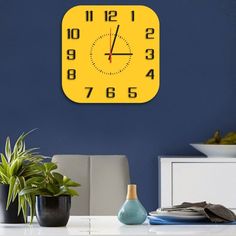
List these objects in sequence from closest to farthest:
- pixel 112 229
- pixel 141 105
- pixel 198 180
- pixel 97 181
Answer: pixel 112 229 < pixel 97 181 < pixel 198 180 < pixel 141 105

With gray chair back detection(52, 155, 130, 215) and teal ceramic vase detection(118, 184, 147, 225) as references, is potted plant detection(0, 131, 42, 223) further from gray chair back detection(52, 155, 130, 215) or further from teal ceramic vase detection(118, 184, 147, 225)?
gray chair back detection(52, 155, 130, 215)

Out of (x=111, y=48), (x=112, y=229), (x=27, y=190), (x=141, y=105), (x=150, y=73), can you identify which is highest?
(x=111, y=48)

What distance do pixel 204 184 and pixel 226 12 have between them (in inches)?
44.4

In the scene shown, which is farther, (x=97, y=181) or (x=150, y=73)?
(x=150, y=73)

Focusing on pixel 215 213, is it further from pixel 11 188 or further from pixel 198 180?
pixel 198 180

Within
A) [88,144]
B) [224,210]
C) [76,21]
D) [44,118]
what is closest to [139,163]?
[88,144]

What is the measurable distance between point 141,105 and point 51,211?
2.05 metres

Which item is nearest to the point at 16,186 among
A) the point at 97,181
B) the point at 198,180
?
the point at 97,181

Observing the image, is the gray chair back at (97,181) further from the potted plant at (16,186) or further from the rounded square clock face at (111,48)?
the rounded square clock face at (111,48)

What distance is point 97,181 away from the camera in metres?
3.07

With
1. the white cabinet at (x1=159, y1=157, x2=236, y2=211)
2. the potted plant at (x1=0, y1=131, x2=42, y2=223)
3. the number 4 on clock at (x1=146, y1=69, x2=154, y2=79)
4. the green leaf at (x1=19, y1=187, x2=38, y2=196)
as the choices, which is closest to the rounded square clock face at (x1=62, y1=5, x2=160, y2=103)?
the number 4 on clock at (x1=146, y1=69, x2=154, y2=79)

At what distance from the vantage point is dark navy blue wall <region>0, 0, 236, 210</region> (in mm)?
4266

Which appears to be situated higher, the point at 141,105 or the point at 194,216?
the point at 141,105

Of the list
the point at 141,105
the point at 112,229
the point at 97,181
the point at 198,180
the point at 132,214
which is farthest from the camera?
the point at 141,105
